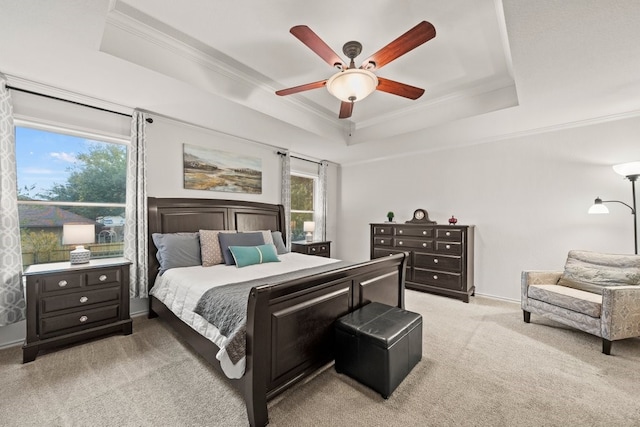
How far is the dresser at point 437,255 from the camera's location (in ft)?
13.4

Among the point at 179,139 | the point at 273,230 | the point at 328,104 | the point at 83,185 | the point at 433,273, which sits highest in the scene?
the point at 328,104

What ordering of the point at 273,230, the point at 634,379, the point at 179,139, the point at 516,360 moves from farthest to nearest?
the point at 273,230
the point at 179,139
the point at 516,360
the point at 634,379

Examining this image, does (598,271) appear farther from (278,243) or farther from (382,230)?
(278,243)

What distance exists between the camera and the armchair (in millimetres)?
2449

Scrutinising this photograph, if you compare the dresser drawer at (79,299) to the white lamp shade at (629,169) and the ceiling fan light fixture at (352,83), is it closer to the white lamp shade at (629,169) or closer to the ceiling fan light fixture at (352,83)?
the ceiling fan light fixture at (352,83)

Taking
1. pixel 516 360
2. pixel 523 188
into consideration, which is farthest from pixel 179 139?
pixel 523 188

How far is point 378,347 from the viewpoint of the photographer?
187 cm

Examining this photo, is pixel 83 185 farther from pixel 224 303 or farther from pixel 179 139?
pixel 224 303

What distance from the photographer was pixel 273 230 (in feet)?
15.5

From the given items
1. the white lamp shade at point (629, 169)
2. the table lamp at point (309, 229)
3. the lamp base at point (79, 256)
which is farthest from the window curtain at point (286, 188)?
the white lamp shade at point (629, 169)

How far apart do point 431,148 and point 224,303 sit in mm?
4445

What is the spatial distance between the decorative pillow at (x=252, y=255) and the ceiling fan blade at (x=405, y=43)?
2.36 m

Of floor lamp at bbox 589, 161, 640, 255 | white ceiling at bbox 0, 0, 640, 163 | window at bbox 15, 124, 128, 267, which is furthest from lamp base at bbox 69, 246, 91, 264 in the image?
floor lamp at bbox 589, 161, 640, 255

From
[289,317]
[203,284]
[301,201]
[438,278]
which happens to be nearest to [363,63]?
[289,317]
